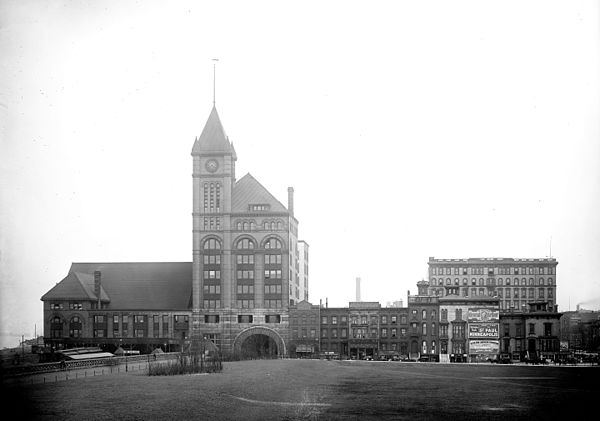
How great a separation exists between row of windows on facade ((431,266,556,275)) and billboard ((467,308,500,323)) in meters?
49.6

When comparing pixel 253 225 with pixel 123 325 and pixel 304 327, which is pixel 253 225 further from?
pixel 123 325

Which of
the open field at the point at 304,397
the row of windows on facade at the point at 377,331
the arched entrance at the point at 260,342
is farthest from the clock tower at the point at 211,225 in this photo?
the open field at the point at 304,397

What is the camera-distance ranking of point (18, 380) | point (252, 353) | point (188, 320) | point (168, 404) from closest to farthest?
point (168, 404) → point (18, 380) → point (252, 353) → point (188, 320)

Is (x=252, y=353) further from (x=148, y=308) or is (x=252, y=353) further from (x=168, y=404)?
(x=168, y=404)

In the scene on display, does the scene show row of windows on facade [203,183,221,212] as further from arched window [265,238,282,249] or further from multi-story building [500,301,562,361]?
multi-story building [500,301,562,361]

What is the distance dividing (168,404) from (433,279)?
427ft

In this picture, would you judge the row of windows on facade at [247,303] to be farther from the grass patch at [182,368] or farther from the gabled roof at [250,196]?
the grass patch at [182,368]

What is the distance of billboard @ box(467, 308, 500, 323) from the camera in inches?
4929

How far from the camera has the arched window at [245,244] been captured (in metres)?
131

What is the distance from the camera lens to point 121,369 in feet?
280

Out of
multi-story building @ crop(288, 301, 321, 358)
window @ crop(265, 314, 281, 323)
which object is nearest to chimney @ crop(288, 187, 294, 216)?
multi-story building @ crop(288, 301, 321, 358)

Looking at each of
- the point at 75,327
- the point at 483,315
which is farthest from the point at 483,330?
the point at 75,327

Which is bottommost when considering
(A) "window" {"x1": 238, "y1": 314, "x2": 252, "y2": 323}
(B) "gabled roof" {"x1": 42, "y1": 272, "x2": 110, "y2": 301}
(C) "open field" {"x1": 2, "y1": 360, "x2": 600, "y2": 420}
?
(C) "open field" {"x1": 2, "y1": 360, "x2": 600, "y2": 420}

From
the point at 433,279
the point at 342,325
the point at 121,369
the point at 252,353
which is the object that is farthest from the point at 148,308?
the point at 433,279
